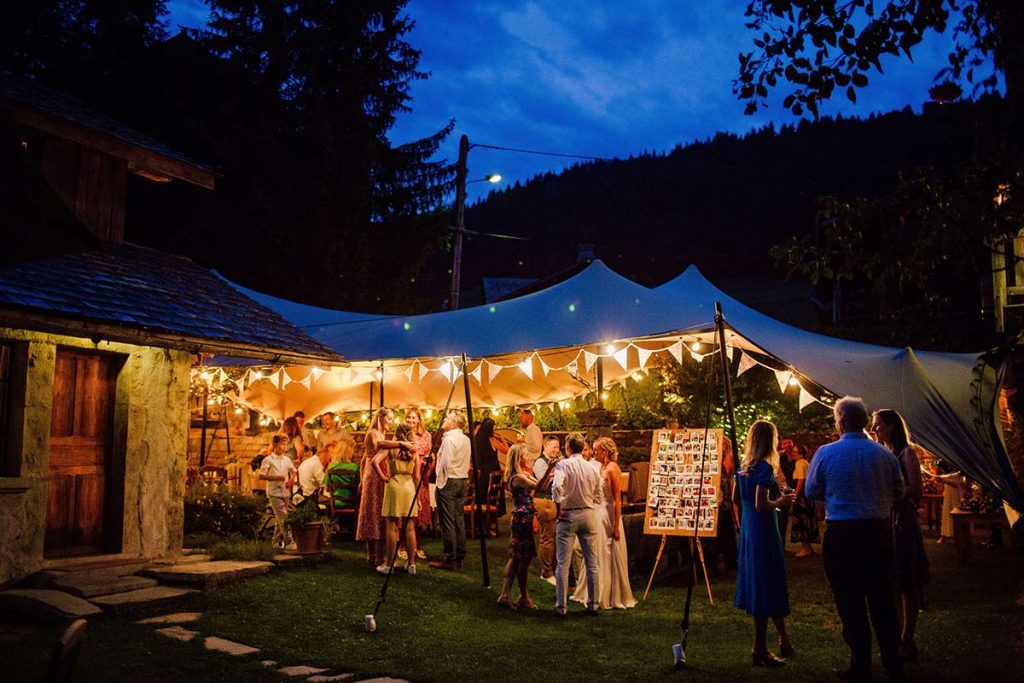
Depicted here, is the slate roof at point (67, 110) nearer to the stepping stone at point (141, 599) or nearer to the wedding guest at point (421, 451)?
the wedding guest at point (421, 451)

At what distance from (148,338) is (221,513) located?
10.3 feet

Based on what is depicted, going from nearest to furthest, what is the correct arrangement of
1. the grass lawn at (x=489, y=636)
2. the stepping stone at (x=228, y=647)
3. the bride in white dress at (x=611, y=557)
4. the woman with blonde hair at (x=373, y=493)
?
the grass lawn at (x=489, y=636), the stepping stone at (x=228, y=647), the bride in white dress at (x=611, y=557), the woman with blonde hair at (x=373, y=493)

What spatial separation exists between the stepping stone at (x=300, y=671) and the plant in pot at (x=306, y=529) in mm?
3986

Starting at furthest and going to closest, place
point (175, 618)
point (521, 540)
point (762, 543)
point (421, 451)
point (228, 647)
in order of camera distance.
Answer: point (421, 451)
point (521, 540)
point (175, 618)
point (228, 647)
point (762, 543)

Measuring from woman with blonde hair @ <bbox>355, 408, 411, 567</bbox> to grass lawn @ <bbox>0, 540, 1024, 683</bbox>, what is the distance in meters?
0.43

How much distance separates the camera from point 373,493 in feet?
31.8

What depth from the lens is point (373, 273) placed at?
22875 mm

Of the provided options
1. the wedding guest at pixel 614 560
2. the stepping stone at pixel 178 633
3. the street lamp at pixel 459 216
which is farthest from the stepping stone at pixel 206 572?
the street lamp at pixel 459 216

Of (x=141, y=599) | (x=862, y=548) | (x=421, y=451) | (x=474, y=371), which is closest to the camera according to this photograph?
(x=862, y=548)

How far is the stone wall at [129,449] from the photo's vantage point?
24.7 feet

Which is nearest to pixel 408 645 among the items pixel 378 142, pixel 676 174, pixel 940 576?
pixel 940 576

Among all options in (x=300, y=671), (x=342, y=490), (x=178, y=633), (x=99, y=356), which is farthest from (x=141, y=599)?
(x=342, y=490)

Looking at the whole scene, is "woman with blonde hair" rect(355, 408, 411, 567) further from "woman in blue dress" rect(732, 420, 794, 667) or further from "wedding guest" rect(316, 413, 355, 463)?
"woman in blue dress" rect(732, 420, 794, 667)

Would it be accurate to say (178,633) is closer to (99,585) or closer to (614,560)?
(99,585)
